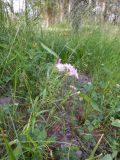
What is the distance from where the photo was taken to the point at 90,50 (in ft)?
8.29

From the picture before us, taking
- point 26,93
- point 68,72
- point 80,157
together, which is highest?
point 68,72

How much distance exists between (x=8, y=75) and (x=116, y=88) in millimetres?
552

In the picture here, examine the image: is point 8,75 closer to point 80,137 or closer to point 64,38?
point 80,137

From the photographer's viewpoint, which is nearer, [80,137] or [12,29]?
[80,137]

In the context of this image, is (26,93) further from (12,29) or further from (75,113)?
(12,29)

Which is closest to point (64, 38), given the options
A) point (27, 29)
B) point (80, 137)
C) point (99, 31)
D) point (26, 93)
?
point (99, 31)

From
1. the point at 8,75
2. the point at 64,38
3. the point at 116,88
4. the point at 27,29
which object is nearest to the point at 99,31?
the point at 64,38

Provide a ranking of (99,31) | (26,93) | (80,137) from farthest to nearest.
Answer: (99,31)
(26,93)
(80,137)

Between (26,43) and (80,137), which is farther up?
(26,43)

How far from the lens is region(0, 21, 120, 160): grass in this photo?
1085 mm

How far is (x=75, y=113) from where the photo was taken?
1462 millimetres

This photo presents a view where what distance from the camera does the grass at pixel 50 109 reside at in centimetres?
108

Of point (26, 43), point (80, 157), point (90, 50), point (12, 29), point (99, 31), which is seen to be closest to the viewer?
point (80, 157)

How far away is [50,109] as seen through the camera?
1.31 m
